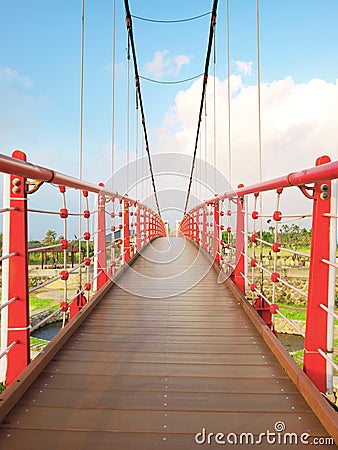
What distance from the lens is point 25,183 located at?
1.38 m

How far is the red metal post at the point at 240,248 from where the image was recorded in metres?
2.90

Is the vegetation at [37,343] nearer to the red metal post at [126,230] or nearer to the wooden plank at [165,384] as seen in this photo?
the red metal post at [126,230]

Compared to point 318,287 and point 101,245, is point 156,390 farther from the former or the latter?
point 101,245

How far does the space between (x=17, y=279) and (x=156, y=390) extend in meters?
0.63

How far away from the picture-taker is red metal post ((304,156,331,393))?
1.32 m

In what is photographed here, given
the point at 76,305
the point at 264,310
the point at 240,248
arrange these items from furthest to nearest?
the point at 240,248, the point at 76,305, the point at 264,310

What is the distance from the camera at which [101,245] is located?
3164 mm

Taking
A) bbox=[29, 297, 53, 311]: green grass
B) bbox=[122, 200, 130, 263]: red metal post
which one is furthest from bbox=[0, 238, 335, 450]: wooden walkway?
bbox=[29, 297, 53, 311]: green grass

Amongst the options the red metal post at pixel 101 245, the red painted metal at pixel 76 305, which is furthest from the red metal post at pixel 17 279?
the red metal post at pixel 101 245

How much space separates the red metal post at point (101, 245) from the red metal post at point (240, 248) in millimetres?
1058

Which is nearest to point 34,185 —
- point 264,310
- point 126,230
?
point 264,310

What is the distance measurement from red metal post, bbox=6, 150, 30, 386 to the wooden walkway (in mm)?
139

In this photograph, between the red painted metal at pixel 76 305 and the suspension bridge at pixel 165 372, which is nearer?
the suspension bridge at pixel 165 372

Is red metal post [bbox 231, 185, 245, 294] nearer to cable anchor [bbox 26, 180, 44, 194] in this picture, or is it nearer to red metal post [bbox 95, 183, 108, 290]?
red metal post [bbox 95, 183, 108, 290]
